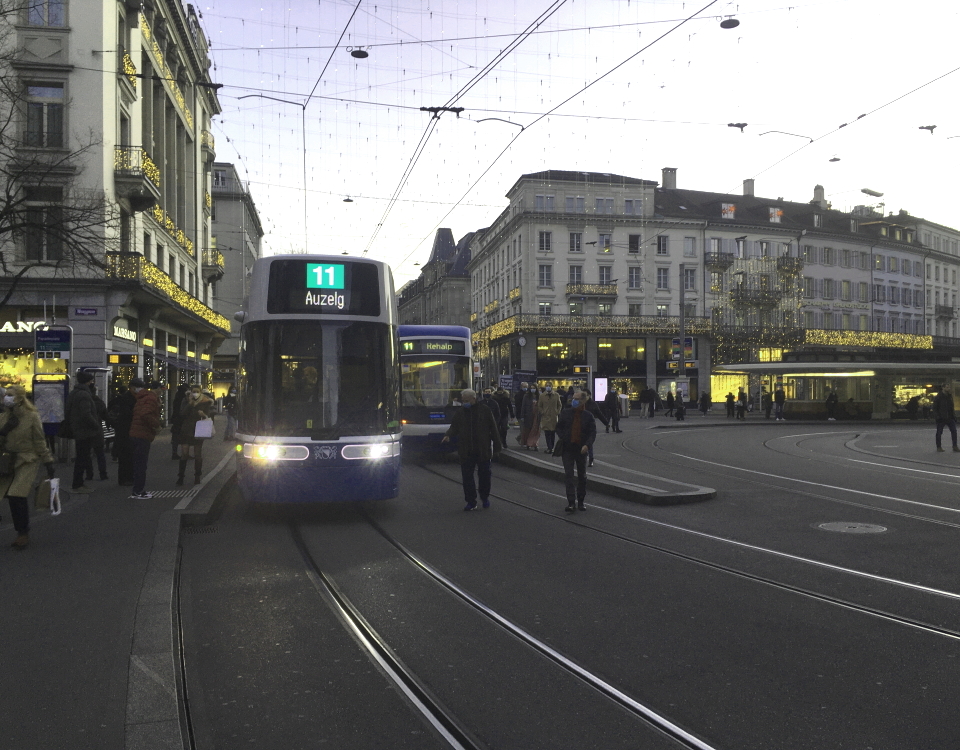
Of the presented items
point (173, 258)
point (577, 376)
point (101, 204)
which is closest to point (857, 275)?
point (577, 376)

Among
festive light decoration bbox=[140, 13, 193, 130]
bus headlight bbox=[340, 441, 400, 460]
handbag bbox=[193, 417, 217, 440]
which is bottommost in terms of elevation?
bus headlight bbox=[340, 441, 400, 460]

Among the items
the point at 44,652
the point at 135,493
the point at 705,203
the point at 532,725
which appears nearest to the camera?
the point at 532,725

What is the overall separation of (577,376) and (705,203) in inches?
772

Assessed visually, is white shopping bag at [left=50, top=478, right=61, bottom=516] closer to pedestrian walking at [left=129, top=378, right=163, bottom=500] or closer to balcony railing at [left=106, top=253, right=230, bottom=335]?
pedestrian walking at [left=129, top=378, right=163, bottom=500]

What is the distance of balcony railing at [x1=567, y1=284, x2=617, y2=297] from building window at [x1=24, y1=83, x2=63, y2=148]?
42741mm

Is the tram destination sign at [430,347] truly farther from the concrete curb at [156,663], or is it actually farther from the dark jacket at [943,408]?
the concrete curb at [156,663]

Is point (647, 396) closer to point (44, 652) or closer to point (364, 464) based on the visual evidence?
point (364, 464)

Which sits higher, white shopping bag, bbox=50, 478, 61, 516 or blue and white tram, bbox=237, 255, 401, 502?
blue and white tram, bbox=237, 255, 401, 502

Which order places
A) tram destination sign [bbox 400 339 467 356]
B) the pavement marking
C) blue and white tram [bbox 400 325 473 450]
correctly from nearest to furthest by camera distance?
1. the pavement marking
2. blue and white tram [bbox 400 325 473 450]
3. tram destination sign [bbox 400 339 467 356]

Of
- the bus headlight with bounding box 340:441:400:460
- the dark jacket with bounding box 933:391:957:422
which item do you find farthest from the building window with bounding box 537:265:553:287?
the bus headlight with bounding box 340:441:400:460

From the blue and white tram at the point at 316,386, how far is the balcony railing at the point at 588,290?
54860mm

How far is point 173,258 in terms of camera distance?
3978cm

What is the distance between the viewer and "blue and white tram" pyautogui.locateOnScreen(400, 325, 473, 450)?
68.3 feet

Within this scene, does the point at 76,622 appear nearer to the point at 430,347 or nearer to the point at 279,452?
the point at 279,452
